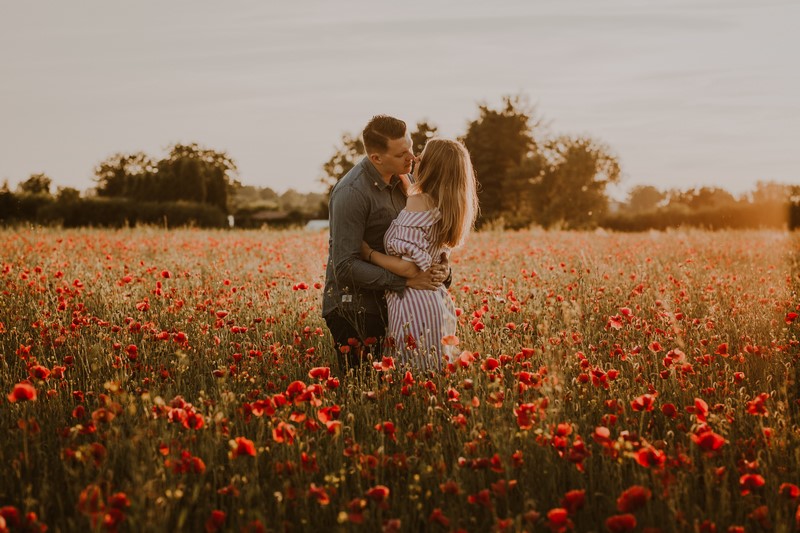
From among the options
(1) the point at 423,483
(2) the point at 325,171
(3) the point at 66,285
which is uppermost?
(2) the point at 325,171

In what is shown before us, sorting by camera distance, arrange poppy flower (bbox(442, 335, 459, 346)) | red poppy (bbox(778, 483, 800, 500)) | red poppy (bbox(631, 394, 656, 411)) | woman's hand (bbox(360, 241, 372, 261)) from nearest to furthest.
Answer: red poppy (bbox(778, 483, 800, 500)) → red poppy (bbox(631, 394, 656, 411)) → poppy flower (bbox(442, 335, 459, 346)) → woman's hand (bbox(360, 241, 372, 261))

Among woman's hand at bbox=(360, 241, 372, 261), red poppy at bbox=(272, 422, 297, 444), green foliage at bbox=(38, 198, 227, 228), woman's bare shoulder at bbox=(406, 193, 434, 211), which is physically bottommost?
red poppy at bbox=(272, 422, 297, 444)

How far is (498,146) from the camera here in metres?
51.6

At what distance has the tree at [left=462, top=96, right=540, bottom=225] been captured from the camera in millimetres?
49031

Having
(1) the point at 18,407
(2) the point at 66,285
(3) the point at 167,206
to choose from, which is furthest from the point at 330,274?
(3) the point at 167,206

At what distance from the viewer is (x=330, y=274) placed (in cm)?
465

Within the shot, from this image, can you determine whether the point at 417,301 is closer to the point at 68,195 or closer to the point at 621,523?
the point at 621,523

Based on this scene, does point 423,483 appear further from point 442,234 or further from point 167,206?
point 167,206

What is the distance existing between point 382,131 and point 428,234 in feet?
2.27

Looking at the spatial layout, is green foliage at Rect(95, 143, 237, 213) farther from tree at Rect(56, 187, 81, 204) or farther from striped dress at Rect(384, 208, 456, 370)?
striped dress at Rect(384, 208, 456, 370)

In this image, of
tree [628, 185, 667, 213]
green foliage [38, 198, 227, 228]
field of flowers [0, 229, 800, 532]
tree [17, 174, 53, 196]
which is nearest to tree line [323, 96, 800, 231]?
green foliage [38, 198, 227, 228]

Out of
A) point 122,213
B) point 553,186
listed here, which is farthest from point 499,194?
point 122,213

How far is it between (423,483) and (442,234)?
6.08 ft

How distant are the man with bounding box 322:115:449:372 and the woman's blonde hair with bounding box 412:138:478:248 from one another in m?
0.16
